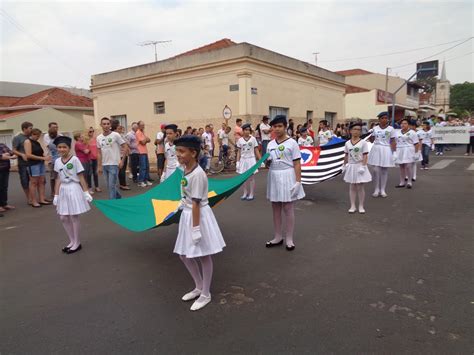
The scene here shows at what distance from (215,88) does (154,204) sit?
13.5 meters

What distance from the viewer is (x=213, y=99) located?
1828 cm

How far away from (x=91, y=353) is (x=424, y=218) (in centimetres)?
617

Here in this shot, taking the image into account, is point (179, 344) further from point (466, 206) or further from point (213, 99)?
point (213, 99)

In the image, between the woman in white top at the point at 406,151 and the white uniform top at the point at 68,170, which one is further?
the woman in white top at the point at 406,151

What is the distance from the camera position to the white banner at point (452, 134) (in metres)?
18.8

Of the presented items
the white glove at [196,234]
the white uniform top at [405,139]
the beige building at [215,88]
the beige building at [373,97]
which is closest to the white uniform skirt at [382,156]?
the white uniform top at [405,139]

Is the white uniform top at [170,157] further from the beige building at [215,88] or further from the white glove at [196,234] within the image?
the beige building at [215,88]

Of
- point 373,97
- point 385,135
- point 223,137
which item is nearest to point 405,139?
point 385,135

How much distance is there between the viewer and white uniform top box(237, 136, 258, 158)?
887cm

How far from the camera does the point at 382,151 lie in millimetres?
8805

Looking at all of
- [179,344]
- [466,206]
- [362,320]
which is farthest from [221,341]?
[466,206]

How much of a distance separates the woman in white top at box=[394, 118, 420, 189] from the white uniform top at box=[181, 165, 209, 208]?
7.48m

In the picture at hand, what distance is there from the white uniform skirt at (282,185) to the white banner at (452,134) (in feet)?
57.2

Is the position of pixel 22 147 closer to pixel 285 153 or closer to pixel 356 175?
pixel 285 153
